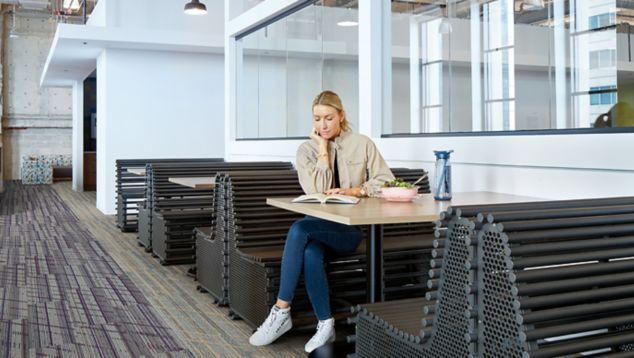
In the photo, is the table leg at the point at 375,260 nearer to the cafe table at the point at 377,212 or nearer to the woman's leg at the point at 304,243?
the cafe table at the point at 377,212

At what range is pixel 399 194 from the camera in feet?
9.46

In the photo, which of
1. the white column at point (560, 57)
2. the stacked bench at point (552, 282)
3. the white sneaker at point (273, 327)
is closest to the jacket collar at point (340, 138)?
the white sneaker at point (273, 327)

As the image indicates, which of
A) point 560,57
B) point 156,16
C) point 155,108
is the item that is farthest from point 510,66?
point 156,16

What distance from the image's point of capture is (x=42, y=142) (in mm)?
18250

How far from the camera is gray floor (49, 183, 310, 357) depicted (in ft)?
10.7

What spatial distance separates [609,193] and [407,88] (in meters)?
2.29

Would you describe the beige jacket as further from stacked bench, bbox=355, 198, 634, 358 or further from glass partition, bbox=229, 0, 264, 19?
glass partition, bbox=229, 0, 264, 19

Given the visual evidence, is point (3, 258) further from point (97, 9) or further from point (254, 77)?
point (97, 9)

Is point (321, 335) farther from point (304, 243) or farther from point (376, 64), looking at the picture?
point (376, 64)

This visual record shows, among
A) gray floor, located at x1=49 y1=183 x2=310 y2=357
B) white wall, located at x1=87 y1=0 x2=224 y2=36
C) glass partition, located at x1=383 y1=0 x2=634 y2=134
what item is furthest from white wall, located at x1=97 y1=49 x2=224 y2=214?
glass partition, located at x1=383 y1=0 x2=634 y2=134

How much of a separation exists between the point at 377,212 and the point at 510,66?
9.41 ft

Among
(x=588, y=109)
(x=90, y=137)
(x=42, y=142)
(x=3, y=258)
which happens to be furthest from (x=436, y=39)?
(x=42, y=142)

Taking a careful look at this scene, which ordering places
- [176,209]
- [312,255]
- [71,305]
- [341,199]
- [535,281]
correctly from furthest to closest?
[176,209] → [71,305] → [312,255] → [341,199] → [535,281]

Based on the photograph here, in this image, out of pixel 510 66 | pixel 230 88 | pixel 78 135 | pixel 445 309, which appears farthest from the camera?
pixel 78 135
